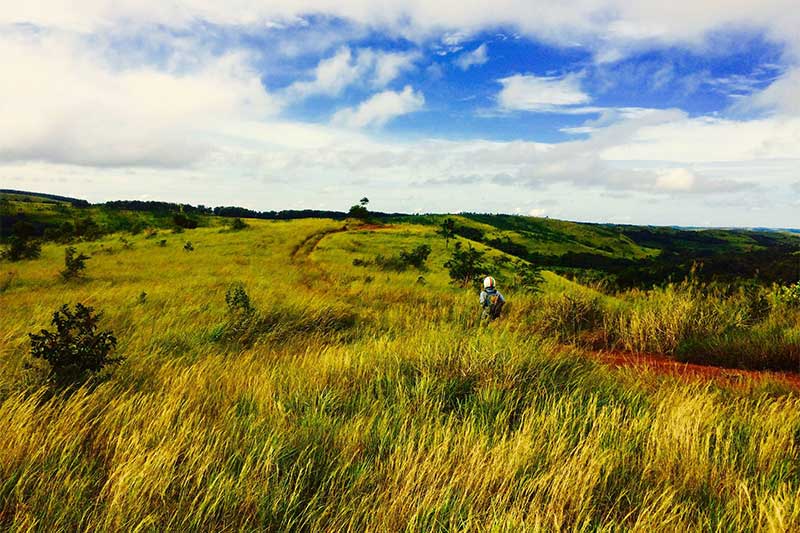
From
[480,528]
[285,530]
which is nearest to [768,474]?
[480,528]

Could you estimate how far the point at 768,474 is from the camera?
2.97 metres

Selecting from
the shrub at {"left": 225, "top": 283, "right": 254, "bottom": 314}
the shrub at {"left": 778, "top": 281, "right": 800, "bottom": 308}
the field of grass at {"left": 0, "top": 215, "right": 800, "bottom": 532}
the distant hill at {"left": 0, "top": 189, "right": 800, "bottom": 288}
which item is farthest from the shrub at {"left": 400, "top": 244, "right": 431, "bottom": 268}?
the distant hill at {"left": 0, "top": 189, "right": 800, "bottom": 288}

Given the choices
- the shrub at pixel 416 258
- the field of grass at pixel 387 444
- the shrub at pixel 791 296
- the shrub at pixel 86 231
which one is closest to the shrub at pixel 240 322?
the field of grass at pixel 387 444

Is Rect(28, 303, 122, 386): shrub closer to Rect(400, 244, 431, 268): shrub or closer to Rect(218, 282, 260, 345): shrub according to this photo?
Rect(218, 282, 260, 345): shrub

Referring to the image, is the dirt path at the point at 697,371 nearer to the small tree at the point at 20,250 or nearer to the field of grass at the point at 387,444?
the field of grass at the point at 387,444

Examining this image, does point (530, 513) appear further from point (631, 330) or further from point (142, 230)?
point (142, 230)

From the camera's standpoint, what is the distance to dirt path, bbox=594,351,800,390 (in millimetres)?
5922

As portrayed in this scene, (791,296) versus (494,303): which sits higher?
(791,296)

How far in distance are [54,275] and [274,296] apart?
48.3 ft

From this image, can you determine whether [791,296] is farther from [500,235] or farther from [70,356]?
[500,235]

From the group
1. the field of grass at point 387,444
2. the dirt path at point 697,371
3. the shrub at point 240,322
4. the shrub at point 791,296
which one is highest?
the shrub at point 791,296

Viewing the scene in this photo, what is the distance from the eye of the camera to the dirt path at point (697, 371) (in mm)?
5922

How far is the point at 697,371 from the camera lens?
6.63m

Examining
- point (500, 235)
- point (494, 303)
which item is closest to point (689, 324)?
point (494, 303)
